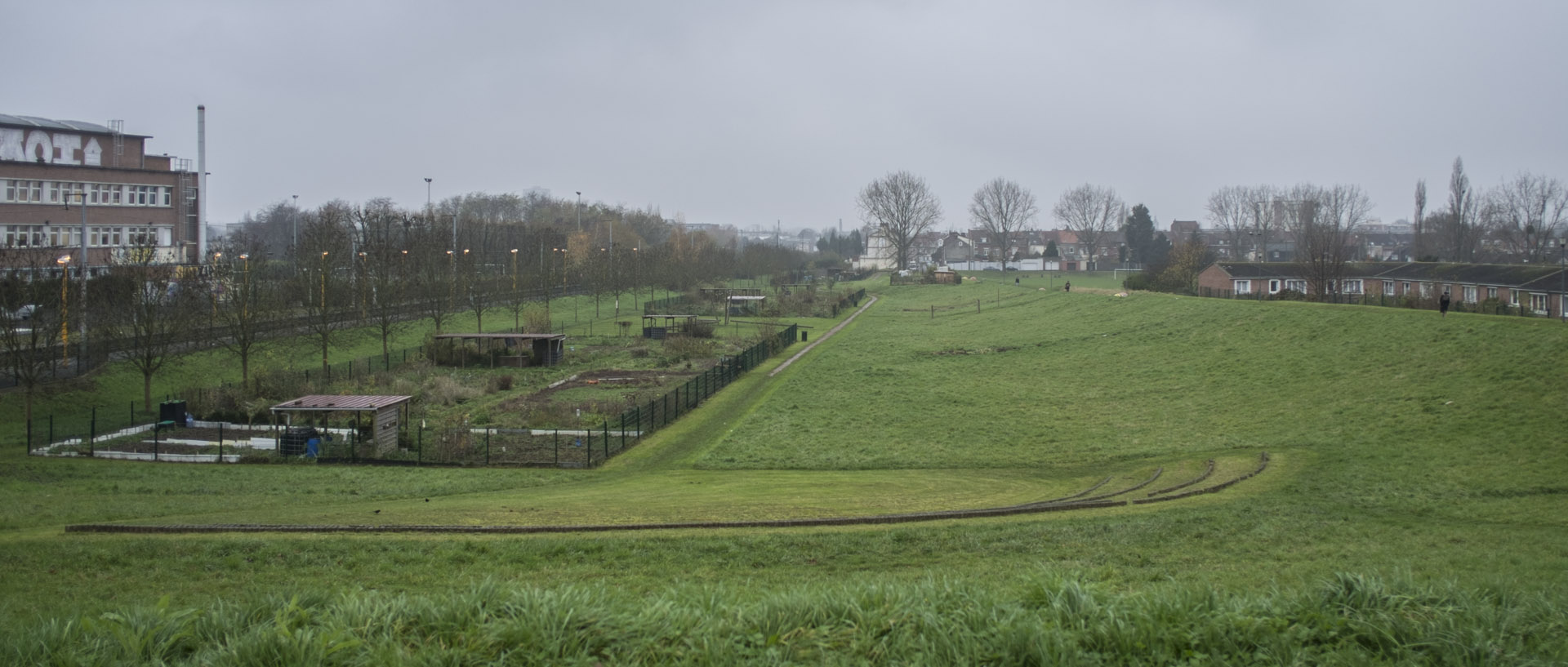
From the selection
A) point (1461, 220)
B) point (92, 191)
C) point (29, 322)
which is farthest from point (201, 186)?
point (1461, 220)

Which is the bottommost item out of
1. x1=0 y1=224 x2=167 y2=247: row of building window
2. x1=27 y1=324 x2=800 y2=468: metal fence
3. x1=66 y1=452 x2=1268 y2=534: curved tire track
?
x1=27 y1=324 x2=800 y2=468: metal fence

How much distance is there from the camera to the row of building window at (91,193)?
195 ft

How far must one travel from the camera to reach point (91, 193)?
6338 centimetres

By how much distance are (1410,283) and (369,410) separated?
6597 centimetres

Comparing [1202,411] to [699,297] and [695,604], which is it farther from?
[699,297]

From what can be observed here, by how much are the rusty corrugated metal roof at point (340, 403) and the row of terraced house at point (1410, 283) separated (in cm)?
4123

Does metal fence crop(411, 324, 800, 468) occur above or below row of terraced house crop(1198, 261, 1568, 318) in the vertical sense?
below

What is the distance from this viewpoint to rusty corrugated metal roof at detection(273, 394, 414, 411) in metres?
24.8

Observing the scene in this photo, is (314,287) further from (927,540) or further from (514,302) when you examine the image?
(927,540)

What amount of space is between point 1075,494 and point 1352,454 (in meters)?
8.10

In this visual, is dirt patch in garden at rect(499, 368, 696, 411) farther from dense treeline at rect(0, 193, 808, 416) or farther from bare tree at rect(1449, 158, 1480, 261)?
bare tree at rect(1449, 158, 1480, 261)

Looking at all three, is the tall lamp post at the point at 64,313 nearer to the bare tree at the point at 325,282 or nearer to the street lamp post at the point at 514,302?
the bare tree at the point at 325,282

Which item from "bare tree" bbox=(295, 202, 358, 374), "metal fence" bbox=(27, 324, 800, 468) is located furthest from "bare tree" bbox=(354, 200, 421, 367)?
"metal fence" bbox=(27, 324, 800, 468)

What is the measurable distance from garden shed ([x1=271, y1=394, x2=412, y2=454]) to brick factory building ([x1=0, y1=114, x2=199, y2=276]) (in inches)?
1477
